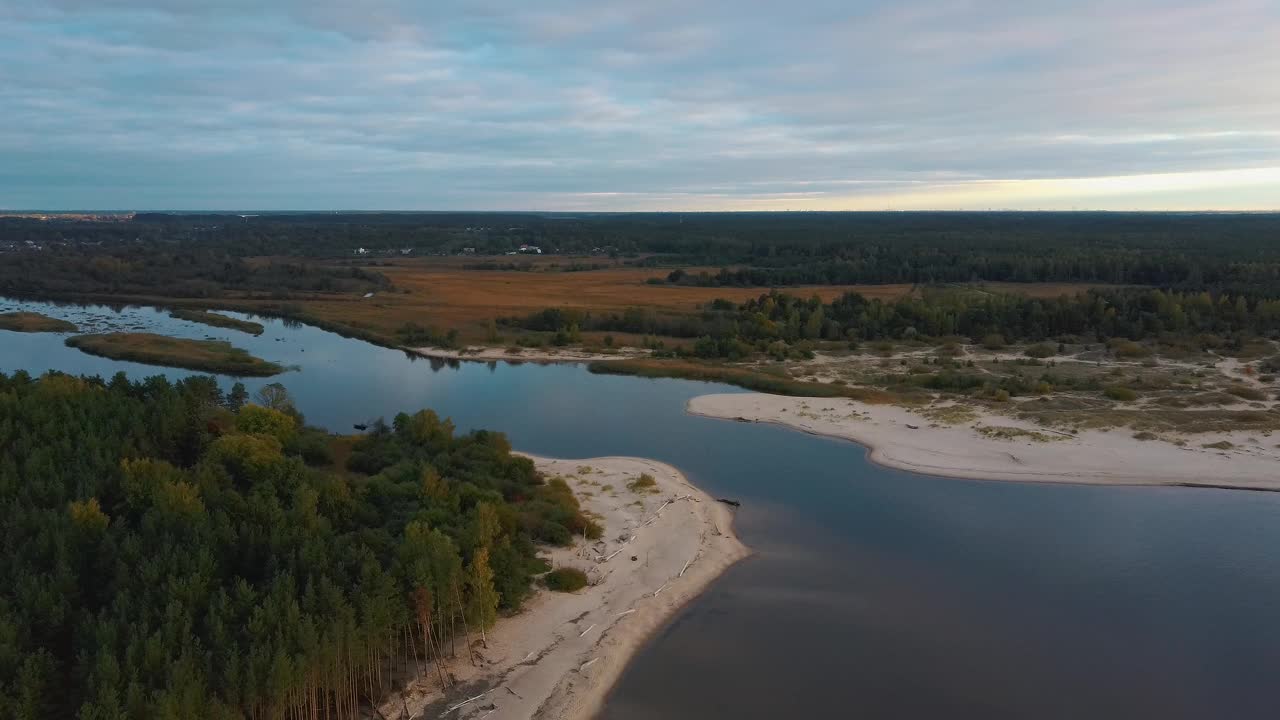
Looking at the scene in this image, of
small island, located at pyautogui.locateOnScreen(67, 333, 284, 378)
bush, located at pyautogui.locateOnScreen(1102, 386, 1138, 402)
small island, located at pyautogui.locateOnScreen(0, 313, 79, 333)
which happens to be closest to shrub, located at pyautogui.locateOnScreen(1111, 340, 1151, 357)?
bush, located at pyautogui.locateOnScreen(1102, 386, 1138, 402)

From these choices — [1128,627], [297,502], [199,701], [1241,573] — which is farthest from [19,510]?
[1241,573]

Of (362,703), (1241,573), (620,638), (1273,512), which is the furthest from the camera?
(1273,512)

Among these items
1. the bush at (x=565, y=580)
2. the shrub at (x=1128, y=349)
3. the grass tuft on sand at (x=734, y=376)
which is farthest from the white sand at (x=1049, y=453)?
the shrub at (x=1128, y=349)

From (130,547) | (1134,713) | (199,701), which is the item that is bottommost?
(1134,713)

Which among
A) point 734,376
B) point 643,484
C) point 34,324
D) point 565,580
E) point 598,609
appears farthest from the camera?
point 34,324

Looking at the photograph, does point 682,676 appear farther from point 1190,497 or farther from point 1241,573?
point 1190,497

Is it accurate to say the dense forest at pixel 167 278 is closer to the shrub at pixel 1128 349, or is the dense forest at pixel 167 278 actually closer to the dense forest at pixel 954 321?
the dense forest at pixel 954 321

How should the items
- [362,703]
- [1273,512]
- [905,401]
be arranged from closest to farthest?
1. [362,703]
2. [1273,512]
3. [905,401]

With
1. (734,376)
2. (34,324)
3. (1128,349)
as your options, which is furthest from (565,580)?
(34,324)

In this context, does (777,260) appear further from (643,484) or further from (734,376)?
(643,484)
